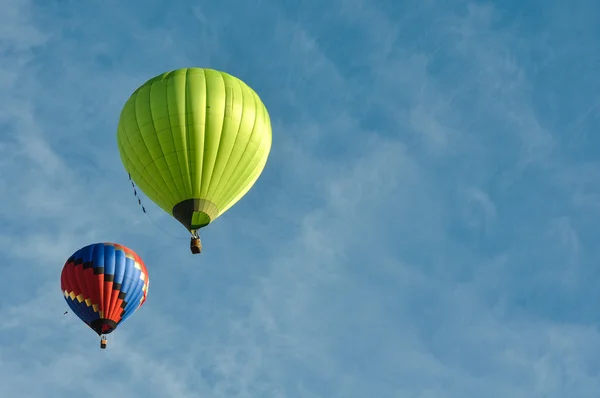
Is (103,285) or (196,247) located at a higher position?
(103,285)

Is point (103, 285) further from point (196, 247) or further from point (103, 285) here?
point (196, 247)

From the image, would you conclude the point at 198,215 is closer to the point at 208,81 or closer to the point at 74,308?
the point at 208,81

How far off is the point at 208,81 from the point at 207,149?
10.1ft

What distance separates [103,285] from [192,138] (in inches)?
349

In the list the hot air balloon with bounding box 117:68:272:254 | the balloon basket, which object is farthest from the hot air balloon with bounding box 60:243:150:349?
the balloon basket

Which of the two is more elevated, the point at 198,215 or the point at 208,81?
the point at 208,81

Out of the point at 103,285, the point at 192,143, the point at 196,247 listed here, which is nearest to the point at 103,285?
the point at 103,285

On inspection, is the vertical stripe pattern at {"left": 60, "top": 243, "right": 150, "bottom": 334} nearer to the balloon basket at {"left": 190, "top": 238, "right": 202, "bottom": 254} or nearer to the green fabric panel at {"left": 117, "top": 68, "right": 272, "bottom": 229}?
the green fabric panel at {"left": 117, "top": 68, "right": 272, "bottom": 229}

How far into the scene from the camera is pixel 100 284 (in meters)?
44.7

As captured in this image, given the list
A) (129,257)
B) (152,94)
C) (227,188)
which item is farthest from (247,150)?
(129,257)

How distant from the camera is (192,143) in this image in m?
39.8

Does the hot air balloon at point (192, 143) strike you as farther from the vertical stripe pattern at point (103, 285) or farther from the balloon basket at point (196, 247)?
the vertical stripe pattern at point (103, 285)

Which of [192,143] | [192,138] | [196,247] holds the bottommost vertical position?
[196,247]

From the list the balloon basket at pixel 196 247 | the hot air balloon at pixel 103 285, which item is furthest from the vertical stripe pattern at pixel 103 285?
the balloon basket at pixel 196 247
